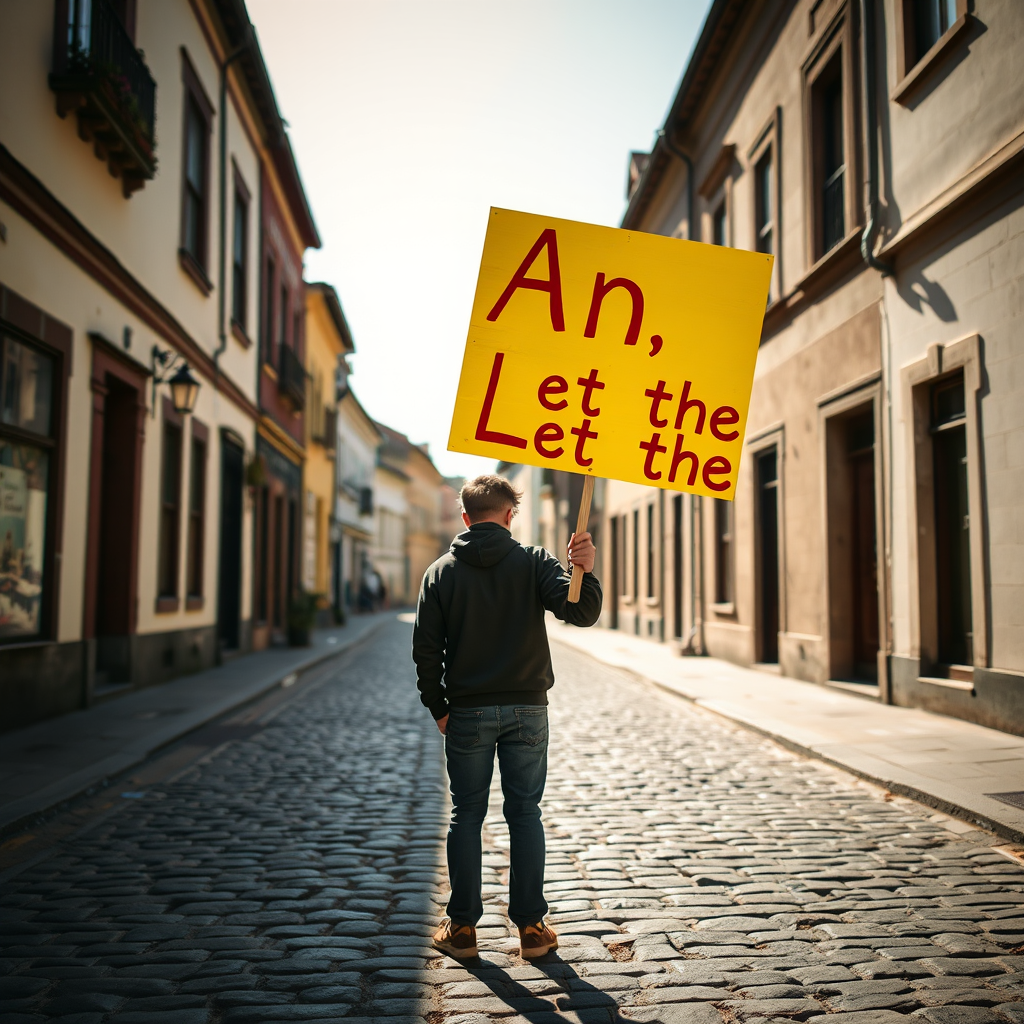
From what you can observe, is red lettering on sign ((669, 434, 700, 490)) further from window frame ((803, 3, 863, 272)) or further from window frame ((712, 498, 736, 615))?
window frame ((712, 498, 736, 615))

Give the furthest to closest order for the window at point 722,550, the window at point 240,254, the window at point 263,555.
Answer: the window at point 263,555 → the window at point 240,254 → the window at point 722,550

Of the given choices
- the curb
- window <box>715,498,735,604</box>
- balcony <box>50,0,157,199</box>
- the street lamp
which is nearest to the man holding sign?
the curb

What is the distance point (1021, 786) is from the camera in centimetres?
601

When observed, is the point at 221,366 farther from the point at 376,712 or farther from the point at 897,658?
the point at 897,658

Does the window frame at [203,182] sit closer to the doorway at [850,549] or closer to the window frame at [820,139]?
the window frame at [820,139]

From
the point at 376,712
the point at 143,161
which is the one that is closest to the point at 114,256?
the point at 143,161

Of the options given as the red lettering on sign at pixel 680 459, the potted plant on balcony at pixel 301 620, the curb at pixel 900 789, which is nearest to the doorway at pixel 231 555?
the potted plant on balcony at pixel 301 620

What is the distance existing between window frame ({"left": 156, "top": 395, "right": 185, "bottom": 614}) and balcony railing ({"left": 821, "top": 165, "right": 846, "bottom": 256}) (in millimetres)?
8203

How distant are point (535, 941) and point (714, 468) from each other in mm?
1857

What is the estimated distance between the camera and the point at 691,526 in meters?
18.2

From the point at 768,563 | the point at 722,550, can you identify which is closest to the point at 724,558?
the point at 722,550

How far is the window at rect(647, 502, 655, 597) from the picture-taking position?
22200 millimetres

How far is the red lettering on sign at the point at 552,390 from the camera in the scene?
386cm

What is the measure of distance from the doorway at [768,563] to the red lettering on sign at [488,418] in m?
11.4
